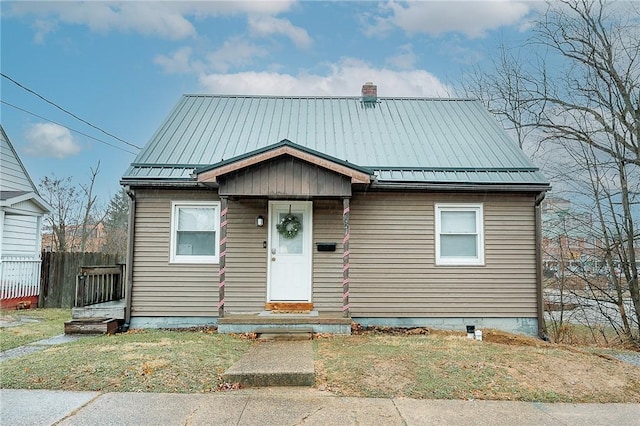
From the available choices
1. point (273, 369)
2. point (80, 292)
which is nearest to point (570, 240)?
point (273, 369)

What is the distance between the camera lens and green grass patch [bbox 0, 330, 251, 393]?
4.69 metres

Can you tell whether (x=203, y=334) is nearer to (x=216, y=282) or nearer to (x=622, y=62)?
(x=216, y=282)

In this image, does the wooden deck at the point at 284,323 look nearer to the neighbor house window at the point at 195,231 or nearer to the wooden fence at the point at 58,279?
the neighbor house window at the point at 195,231

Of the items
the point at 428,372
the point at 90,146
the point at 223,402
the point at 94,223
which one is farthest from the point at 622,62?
the point at 94,223

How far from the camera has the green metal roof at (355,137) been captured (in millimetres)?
8484

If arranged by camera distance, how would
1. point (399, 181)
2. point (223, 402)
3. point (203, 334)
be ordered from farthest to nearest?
point (399, 181) → point (203, 334) → point (223, 402)

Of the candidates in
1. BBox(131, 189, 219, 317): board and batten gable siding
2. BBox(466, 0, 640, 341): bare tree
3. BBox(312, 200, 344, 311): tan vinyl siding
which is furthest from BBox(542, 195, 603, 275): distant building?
BBox(131, 189, 219, 317): board and batten gable siding

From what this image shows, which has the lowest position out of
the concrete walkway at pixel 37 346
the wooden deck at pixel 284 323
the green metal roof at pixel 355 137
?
the concrete walkway at pixel 37 346

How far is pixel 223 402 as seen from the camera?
425 cm

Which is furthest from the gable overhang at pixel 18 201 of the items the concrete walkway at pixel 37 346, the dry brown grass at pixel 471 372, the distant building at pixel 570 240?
the distant building at pixel 570 240

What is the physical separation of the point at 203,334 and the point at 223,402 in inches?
131

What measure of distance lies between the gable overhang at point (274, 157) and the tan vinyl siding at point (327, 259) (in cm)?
130

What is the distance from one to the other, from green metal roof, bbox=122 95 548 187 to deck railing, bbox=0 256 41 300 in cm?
575

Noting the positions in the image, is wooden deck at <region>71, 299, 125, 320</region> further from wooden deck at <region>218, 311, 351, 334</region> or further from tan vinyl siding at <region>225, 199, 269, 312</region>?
wooden deck at <region>218, 311, 351, 334</region>
